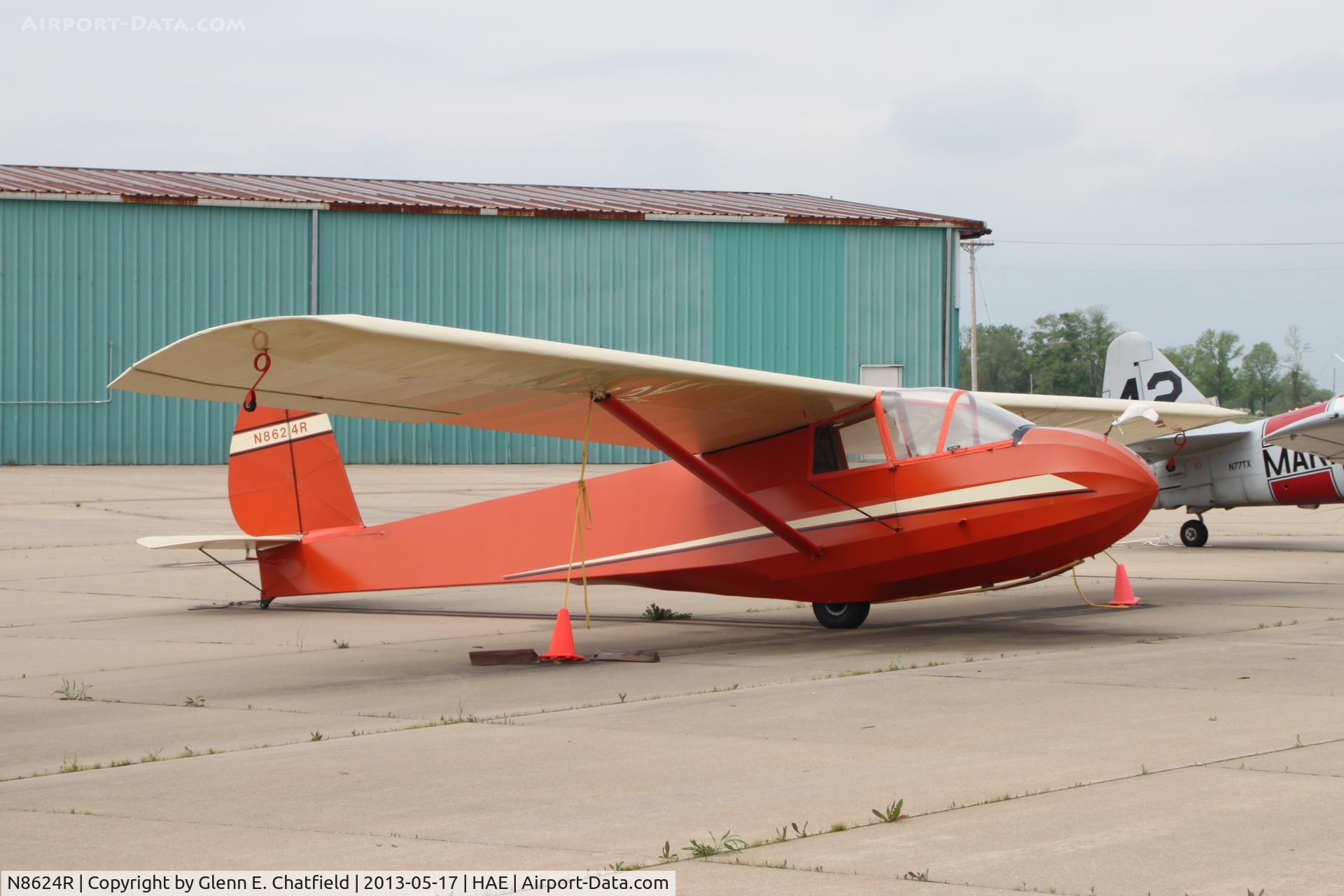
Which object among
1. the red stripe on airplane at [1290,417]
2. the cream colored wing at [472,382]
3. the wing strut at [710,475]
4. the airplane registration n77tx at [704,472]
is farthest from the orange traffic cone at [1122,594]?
the red stripe on airplane at [1290,417]

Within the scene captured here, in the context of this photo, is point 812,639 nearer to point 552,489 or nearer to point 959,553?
point 959,553

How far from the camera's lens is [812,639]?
37.9 ft

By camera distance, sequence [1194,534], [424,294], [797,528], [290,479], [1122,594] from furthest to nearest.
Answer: [424,294], [1194,534], [290,479], [1122,594], [797,528]

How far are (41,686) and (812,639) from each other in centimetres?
593

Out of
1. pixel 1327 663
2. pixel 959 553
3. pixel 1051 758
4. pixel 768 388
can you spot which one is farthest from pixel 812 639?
pixel 1051 758

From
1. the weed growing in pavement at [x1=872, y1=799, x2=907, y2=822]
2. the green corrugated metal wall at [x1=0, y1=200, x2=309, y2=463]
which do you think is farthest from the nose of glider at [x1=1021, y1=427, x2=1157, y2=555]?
the green corrugated metal wall at [x1=0, y1=200, x2=309, y2=463]

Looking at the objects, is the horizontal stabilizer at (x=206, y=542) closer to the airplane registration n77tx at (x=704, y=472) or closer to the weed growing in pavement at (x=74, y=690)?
the airplane registration n77tx at (x=704, y=472)

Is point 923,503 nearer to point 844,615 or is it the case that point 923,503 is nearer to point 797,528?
point 797,528

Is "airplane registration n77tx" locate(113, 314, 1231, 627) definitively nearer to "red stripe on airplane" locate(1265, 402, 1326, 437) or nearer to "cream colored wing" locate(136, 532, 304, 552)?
"cream colored wing" locate(136, 532, 304, 552)

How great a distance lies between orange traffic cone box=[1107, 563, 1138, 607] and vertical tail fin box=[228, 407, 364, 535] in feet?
25.4

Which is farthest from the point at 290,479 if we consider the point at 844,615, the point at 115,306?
the point at 115,306

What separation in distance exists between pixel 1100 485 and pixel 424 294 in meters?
32.0

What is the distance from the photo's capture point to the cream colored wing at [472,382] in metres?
8.74

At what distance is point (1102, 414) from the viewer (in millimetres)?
15836
